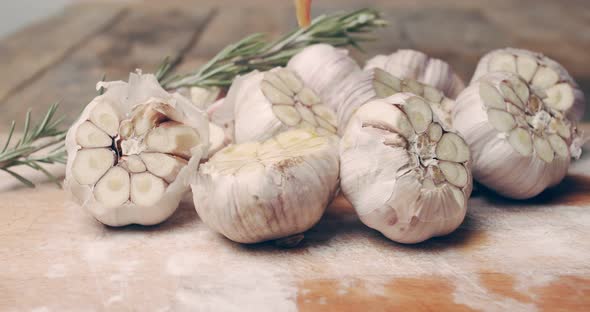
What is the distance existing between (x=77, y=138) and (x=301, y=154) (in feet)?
1.31

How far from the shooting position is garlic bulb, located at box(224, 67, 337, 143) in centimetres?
134

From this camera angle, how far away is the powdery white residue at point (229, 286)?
0.97m

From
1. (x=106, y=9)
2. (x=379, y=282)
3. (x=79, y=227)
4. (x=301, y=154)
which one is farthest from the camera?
(x=106, y=9)

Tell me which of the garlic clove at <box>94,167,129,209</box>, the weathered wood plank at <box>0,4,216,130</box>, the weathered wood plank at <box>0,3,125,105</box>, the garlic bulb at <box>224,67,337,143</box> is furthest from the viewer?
the weathered wood plank at <box>0,3,125,105</box>

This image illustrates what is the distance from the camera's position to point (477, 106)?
1279 mm

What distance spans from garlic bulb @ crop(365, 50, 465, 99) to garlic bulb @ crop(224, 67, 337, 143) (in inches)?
8.2

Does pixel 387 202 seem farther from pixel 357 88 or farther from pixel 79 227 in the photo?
pixel 79 227

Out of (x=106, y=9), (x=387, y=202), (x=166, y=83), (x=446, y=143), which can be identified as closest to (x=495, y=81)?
(x=446, y=143)

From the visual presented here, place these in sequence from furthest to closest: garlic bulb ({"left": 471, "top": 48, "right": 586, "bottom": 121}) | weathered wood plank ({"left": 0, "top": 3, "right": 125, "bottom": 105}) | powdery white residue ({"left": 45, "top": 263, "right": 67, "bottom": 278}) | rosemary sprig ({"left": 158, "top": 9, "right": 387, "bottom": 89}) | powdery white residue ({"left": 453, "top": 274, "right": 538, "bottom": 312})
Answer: weathered wood plank ({"left": 0, "top": 3, "right": 125, "bottom": 105}) < rosemary sprig ({"left": 158, "top": 9, "right": 387, "bottom": 89}) < garlic bulb ({"left": 471, "top": 48, "right": 586, "bottom": 121}) < powdery white residue ({"left": 45, "top": 263, "right": 67, "bottom": 278}) < powdery white residue ({"left": 453, "top": 274, "right": 538, "bottom": 312})

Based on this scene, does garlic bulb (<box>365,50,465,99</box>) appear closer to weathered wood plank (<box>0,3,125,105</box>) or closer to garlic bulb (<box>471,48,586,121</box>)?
garlic bulb (<box>471,48,586,121</box>)

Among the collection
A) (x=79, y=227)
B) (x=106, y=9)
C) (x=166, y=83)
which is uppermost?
(x=166, y=83)

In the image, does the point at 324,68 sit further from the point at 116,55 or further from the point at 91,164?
the point at 116,55

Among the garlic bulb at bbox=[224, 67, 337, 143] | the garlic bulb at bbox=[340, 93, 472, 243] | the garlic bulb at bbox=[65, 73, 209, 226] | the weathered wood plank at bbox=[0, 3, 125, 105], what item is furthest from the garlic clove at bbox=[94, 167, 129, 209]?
the weathered wood plank at bbox=[0, 3, 125, 105]

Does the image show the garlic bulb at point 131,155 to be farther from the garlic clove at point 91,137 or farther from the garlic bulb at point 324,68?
the garlic bulb at point 324,68
